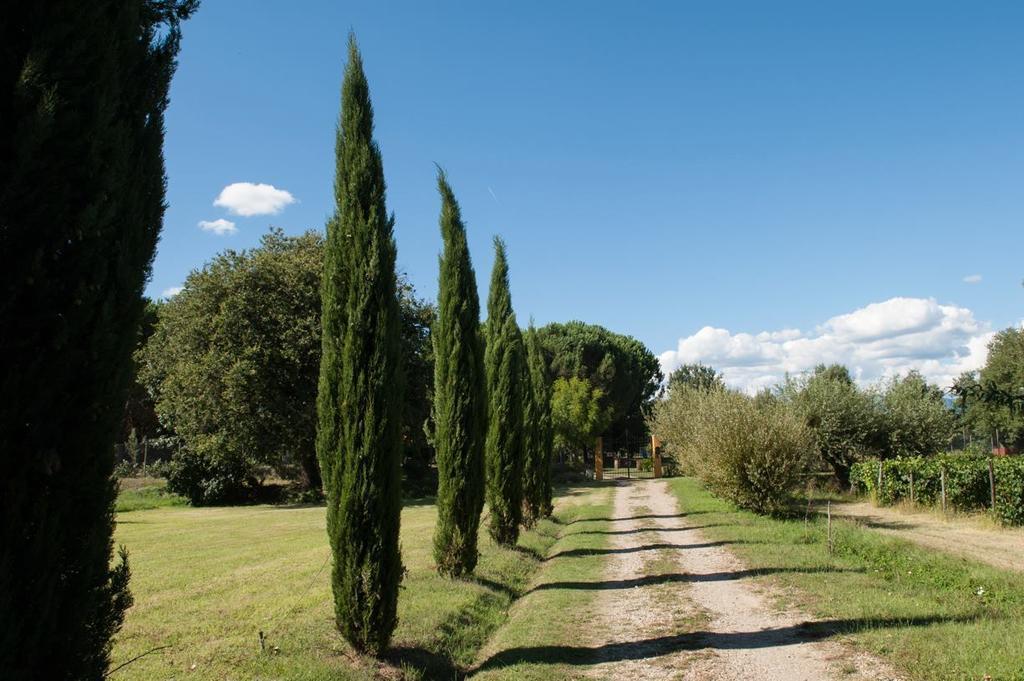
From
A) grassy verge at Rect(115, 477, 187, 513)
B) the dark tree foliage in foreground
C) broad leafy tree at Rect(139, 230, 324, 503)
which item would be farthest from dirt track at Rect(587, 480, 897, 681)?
grassy verge at Rect(115, 477, 187, 513)

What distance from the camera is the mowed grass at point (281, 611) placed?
6.40 meters

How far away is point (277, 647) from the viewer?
6.61m

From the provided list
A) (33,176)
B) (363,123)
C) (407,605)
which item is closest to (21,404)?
(33,176)

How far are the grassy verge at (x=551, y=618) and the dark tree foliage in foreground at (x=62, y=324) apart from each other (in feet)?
13.2

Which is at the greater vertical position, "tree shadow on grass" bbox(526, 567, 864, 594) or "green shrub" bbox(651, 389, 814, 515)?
"green shrub" bbox(651, 389, 814, 515)

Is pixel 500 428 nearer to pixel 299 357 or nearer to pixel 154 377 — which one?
pixel 299 357

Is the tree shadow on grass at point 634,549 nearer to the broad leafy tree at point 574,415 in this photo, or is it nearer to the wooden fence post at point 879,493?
the wooden fence post at point 879,493

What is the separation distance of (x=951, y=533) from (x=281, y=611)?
54.3 ft

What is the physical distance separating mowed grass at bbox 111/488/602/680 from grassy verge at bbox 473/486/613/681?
320mm

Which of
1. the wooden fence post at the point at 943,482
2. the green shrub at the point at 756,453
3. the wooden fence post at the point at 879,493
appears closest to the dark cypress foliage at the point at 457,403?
the green shrub at the point at 756,453

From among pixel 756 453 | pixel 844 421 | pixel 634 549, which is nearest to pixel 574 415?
pixel 844 421

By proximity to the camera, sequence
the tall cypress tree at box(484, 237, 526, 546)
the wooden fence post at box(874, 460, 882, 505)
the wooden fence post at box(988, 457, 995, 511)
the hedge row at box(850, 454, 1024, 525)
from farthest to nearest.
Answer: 1. the wooden fence post at box(874, 460, 882, 505)
2. the wooden fence post at box(988, 457, 995, 511)
3. the hedge row at box(850, 454, 1024, 525)
4. the tall cypress tree at box(484, 237, 526, 546)

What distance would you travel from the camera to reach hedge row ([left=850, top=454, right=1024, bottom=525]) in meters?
17.4

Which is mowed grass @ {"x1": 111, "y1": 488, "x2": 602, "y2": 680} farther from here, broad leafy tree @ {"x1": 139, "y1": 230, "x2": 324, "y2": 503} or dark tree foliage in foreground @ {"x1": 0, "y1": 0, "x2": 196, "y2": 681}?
broad leafy tree @ {"x1": 139, "y1": 230, "x2": 324, "y2": 503}
